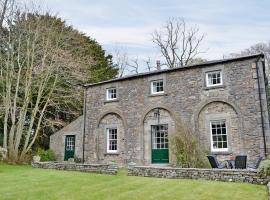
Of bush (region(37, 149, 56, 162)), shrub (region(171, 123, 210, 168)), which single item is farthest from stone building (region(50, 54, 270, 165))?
bush (region(37, 149, 56, 162))

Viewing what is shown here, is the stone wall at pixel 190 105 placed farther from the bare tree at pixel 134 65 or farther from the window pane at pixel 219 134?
the bare tree at pixel 134 65

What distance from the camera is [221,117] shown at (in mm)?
15391

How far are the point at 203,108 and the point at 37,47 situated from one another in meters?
14.0

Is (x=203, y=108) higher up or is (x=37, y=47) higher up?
(x=37, y=47)

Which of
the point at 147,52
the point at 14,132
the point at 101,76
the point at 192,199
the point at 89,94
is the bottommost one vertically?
the point at 192,199

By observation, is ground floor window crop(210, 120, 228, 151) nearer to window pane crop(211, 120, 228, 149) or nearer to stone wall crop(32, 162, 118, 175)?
window pane crop(211, 120, 228, 149)

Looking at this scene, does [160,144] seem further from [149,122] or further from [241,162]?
[241,162]

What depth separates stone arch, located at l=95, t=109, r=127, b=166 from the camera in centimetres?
1855

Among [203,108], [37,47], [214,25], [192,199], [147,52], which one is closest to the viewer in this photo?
[192,199]

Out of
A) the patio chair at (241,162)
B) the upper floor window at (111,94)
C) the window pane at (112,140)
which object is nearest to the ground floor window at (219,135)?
the patio chair at (241,162)

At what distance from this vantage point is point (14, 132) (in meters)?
21.6

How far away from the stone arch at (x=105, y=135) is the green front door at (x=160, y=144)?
2013mm

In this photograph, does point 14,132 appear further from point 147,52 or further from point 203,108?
point 147,52

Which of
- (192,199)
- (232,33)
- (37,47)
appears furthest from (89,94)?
(192,199)
